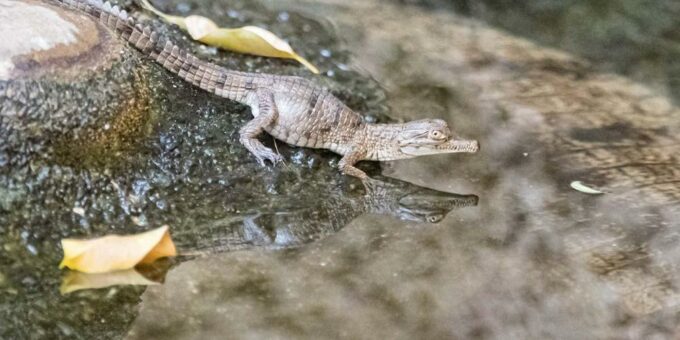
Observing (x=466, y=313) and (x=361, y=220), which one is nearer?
(x=466, y=313)

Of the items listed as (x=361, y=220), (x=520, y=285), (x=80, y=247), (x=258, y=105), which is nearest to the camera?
(x=80, y=247)

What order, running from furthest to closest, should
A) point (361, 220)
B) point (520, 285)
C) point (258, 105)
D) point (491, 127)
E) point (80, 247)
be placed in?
1. point (491, 127)
2. point (258, 105)
3. point (361, 220)
4. point (520, 285)
5. point (80, 247)

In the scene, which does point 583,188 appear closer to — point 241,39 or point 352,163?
point 352,163

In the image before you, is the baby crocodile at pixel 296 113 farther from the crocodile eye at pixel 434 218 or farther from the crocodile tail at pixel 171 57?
the crocodile eye at pixel 434 218

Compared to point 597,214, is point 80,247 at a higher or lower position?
higher

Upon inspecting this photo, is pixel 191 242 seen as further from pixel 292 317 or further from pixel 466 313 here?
pixel 466 313

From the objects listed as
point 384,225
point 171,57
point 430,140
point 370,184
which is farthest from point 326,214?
point 171,57

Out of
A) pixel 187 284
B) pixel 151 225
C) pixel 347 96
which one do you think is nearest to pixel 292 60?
pixel 347 96
